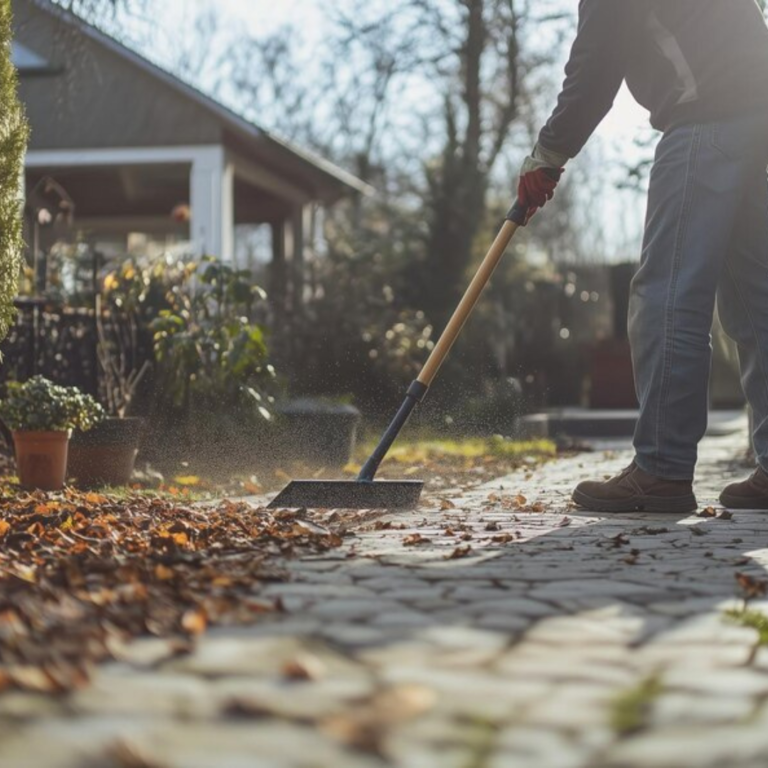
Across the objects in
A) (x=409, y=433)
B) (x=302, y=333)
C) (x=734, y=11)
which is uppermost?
(x=734, y=11)

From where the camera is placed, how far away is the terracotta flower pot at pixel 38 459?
587cm

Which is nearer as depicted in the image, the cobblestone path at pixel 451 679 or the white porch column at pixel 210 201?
the cobblestone path at pixel 451 679

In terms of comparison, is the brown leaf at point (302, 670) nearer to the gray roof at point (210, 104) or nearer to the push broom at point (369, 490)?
the push broom at point (369, 490)

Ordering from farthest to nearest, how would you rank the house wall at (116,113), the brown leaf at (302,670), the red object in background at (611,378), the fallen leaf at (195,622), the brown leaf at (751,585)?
the red object in background at (611,378)
the house wall at (116,113)
the brown leaf at (751,585)
the fallen leaf at (195,622)
the brown leaf at (302,670)

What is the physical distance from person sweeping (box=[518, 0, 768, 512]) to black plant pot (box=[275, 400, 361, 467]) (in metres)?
3.02

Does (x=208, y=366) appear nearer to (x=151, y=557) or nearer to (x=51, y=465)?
(x=51, y=465)

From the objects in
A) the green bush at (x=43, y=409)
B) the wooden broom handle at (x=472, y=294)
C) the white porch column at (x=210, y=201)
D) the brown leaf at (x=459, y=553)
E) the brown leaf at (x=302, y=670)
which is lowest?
the brown leaf at (x=459, y=553)

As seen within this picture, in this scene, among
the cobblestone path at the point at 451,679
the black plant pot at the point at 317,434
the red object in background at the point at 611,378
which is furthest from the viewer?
the red object in background at the point at 611,378

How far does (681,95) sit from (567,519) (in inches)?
59.9

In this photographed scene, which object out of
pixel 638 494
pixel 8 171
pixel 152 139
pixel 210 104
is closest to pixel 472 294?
pixel 638 494

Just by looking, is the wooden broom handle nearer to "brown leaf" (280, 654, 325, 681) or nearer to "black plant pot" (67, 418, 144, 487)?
"black plant pot" (67, 418, 144, 487)

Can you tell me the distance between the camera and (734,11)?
14.6 ft

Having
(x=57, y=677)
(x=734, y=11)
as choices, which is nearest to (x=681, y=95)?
(x=734, y=11)

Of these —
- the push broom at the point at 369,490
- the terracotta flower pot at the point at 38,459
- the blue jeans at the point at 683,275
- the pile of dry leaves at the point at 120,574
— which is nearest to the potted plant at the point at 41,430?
the terracotta flower pot at the point at 38,459
